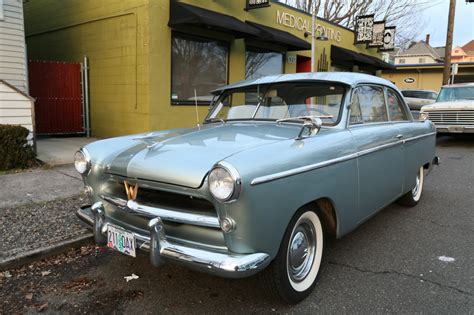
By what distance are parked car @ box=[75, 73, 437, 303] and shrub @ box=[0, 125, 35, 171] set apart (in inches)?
153


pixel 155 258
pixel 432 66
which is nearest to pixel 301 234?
pixel 155 258

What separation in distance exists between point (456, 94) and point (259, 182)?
1187 cm

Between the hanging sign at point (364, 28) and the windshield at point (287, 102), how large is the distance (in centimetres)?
1505

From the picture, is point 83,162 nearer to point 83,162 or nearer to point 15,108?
point 83,162

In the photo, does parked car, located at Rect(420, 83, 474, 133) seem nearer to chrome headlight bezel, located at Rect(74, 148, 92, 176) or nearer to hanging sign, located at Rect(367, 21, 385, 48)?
hanging sign, located at Rect(367, 21, 385, 48)

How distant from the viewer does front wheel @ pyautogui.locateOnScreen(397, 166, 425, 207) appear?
5.20m

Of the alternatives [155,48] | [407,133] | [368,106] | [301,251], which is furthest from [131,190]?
[155,48]

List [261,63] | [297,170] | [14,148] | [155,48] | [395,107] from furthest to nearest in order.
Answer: [261,63], [155,48], [14,148], [395,107], [297,170]

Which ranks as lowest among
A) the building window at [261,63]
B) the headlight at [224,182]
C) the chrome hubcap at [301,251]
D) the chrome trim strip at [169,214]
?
the chrome hubcap at [301,251]

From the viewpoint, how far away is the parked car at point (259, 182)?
2396mm

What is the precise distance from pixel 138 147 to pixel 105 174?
1.05 feet

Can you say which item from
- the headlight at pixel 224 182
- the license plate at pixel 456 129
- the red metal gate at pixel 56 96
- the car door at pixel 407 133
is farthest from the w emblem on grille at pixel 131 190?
the license plate at pixel 456 129

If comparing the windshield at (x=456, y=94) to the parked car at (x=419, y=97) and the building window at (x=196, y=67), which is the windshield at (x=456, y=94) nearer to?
the parked car at (x=419, y=97)

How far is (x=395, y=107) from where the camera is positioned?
4.68 metres
